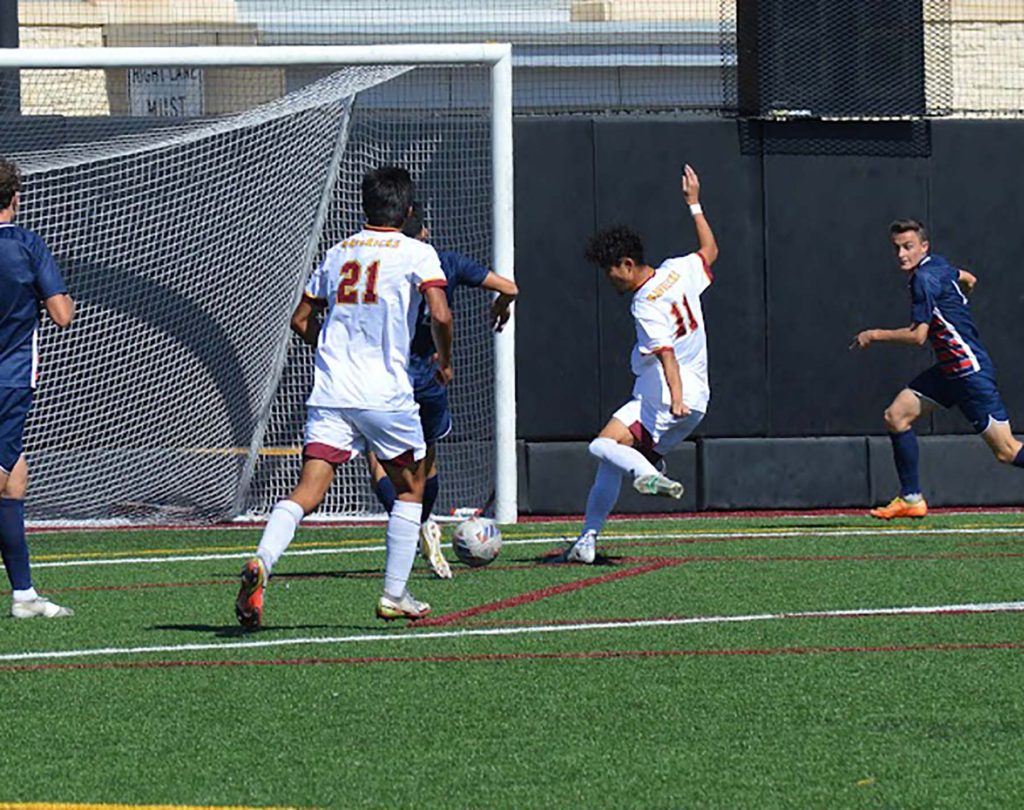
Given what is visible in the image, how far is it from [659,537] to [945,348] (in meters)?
2.25

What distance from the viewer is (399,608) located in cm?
856

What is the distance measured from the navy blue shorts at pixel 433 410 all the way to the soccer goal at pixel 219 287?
3.47 metres

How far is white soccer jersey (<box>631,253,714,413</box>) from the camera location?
11148 mm

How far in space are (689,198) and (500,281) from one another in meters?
2.66

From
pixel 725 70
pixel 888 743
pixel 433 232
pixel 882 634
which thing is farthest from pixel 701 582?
pixel 725 70

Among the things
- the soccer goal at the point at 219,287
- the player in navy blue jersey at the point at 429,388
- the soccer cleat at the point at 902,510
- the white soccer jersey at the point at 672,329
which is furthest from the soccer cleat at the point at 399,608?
the soccer cleat at the point at 902,510

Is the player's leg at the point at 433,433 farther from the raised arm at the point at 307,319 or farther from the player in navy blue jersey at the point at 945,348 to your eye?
the player in navy blue jersey at the point at 945,348

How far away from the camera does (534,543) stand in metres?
12.7

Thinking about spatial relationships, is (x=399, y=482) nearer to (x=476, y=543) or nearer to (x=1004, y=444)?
(x=476, y=543)

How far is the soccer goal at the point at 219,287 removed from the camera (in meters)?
14.5

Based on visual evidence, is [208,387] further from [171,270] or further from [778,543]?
[778,543]

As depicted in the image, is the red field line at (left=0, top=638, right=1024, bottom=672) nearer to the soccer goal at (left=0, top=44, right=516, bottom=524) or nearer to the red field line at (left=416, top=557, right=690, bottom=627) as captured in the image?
the red field line at (left=416, top=557, right=690, bottom=627)

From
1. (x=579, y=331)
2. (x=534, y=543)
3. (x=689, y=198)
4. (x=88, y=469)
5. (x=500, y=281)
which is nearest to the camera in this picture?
(x=500, y=281)

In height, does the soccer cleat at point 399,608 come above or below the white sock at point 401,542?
below
